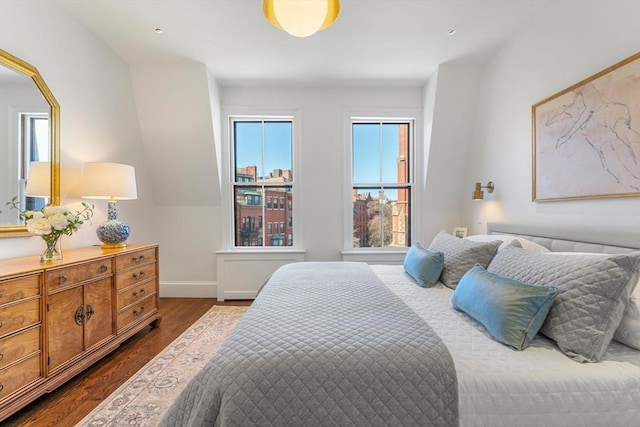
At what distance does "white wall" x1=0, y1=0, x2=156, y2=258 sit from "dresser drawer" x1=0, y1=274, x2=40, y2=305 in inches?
21.3

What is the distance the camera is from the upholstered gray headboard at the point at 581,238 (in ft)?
4.84

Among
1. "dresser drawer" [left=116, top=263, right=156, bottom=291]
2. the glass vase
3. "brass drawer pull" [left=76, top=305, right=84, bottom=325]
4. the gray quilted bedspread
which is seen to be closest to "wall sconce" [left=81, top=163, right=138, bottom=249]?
"dresser drawer" [left=116, top=263, right=156, bottom=291]

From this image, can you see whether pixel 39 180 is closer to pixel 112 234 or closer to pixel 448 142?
pixel 112 234

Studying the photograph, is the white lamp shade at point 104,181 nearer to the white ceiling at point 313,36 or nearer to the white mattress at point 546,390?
the white ceiling at point 313,36

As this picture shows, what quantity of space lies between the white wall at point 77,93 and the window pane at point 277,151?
58.3 inches

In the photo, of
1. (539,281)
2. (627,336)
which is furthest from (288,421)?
(627,336)

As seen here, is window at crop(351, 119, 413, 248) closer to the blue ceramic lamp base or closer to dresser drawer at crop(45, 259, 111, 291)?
the blue ceramic lamp base

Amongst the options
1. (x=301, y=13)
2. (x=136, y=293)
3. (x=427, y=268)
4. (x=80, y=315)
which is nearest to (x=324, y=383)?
(x=427, y=268)

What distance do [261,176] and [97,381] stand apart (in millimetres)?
2573

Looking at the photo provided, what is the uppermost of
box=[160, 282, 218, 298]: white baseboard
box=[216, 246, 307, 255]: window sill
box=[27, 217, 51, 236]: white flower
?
box=[27, 217, 51, 236]: white flower

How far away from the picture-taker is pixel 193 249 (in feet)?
12.1

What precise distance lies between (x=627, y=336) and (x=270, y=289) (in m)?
1.64

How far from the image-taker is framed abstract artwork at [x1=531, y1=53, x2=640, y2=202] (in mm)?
1570

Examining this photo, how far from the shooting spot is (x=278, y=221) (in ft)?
12.5
